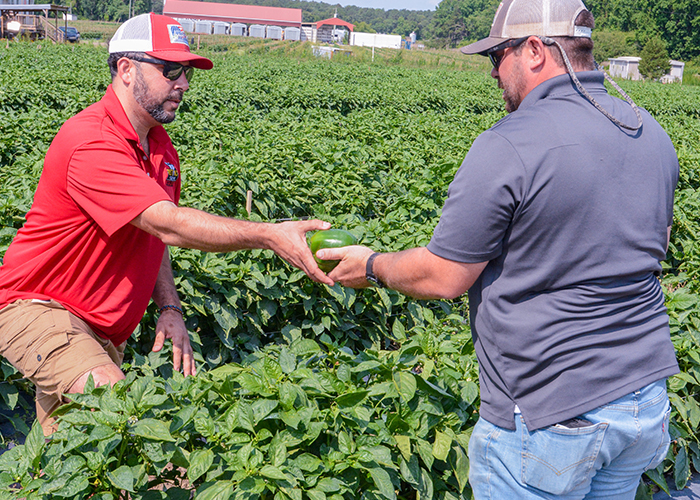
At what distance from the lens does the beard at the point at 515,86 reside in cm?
174

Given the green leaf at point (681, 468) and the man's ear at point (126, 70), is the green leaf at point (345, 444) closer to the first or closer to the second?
the man's ear at point (126, 70)

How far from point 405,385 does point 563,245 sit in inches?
33.0

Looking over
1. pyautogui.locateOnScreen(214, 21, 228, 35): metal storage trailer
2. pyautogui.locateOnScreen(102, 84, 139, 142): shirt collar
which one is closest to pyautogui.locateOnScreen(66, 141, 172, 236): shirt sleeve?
pyautogui.locateOnScreen(102, 84, 139, 142): shirt collar

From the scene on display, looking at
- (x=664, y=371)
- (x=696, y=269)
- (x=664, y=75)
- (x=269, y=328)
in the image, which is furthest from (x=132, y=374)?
(x=664, y=75)

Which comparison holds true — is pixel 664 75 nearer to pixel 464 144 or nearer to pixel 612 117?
pixel 464 144

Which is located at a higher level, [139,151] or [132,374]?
[139,151]

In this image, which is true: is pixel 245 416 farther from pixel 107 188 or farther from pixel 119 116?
pixel 119 116

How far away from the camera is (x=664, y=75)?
196 ft

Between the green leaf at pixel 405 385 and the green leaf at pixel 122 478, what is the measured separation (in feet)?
3.01

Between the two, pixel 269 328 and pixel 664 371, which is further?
pixel 269 328

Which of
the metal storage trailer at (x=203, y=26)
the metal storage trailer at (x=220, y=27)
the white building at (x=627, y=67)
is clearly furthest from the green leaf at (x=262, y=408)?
the metal storage trailer at (x=220, y=27)

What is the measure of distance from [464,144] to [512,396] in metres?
6.49

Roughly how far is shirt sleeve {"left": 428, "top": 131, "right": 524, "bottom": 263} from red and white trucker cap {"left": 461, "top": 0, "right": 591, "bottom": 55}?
0.35 meters

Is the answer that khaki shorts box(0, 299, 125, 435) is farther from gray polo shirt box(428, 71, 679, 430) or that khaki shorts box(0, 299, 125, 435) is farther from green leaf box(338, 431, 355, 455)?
gray polo shirt box(428, 71, 679, 430)
